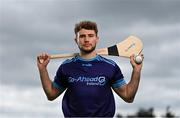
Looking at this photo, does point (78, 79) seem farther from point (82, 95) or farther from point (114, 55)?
point (114, 55)

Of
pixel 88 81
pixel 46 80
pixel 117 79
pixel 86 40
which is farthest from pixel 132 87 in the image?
pixel 46 80

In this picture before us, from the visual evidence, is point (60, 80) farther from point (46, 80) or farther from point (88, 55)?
point (88, 55)

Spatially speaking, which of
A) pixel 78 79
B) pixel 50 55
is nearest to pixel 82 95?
pixel 78 79

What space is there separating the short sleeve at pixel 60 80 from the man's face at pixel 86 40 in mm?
370

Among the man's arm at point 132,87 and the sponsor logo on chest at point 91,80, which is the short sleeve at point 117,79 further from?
the sponsor logo on chest at point 91,80

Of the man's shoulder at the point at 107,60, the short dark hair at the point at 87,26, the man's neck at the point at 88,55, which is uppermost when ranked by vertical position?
the short dark hair at the point at 87,26

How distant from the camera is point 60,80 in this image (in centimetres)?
712

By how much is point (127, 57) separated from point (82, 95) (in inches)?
32.5

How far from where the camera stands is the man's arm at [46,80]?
7.05 meters

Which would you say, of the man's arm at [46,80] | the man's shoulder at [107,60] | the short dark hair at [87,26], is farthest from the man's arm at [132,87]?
the man's arm at [46,80]

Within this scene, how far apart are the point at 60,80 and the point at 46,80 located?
0.16 meters

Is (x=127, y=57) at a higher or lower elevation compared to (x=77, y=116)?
higher

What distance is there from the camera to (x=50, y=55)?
7117 mm

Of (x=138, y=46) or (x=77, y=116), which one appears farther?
(x=138, y=46)
